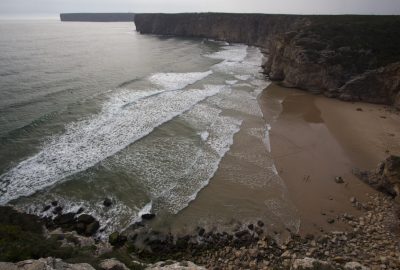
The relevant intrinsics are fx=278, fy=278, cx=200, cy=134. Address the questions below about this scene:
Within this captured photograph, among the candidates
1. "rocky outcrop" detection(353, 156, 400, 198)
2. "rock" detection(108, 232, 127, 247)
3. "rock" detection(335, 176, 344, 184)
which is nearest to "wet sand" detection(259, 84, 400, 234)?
"rock" detection(335, 176, 344, 184)

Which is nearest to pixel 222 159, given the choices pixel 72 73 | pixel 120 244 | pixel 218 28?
pixel 120 244

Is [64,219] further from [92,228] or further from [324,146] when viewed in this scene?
[324,146]

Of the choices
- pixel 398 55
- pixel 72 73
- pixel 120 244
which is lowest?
pixel 120 244

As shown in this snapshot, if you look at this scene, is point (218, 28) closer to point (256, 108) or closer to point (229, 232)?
point (256, 108)

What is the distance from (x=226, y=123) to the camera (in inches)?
874

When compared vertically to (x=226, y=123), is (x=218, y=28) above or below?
above

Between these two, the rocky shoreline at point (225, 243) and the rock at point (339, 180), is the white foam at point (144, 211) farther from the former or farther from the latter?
the rock at point (339, 180)

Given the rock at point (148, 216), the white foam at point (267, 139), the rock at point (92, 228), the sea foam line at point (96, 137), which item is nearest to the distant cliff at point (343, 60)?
the sea foam line at point (96, 137)

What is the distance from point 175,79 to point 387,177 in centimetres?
2730

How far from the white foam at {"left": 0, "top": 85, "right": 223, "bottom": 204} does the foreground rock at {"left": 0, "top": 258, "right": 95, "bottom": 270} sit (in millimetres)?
7942

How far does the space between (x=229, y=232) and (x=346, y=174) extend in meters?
8.01

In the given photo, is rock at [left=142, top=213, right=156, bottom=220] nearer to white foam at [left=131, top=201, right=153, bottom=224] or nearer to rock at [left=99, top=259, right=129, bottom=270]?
white foam at [left=131, top=201, right=153, bottom=224]

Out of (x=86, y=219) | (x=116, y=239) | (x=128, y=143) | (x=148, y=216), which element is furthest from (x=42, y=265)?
(x=128, y=143)

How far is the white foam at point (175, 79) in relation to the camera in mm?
32844
